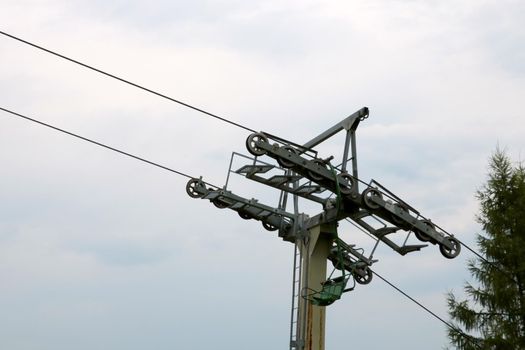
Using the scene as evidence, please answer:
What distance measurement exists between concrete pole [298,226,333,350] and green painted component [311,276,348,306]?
1.14ft

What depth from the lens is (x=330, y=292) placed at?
56.1 feet

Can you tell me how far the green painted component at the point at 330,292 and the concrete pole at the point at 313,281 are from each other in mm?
346

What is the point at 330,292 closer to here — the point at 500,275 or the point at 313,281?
the point at 313,281

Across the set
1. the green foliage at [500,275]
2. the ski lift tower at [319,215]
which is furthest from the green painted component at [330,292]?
the green foliage at [500,275]

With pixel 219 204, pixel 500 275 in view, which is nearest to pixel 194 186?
pixel 219 204

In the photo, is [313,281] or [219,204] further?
[219,204]

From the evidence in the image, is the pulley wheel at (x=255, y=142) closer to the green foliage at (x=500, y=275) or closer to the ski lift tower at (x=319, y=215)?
the ski lift tower at (x=319, y=215)

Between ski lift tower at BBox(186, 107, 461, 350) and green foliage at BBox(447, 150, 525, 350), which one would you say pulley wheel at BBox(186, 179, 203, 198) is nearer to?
ski lift tower at BBox(186, 107, 461, 350)

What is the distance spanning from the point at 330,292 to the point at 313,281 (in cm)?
69

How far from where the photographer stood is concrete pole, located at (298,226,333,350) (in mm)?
17562

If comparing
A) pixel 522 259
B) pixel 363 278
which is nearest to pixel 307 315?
pixel 363 278

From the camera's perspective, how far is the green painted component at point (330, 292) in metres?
17.0

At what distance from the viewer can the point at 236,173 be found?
56.7 feet

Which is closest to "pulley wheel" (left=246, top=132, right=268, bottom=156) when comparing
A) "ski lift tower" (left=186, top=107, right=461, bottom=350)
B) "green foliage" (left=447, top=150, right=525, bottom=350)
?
"ski lift tower" (left=186, top=107, right=461, bottom=350)
